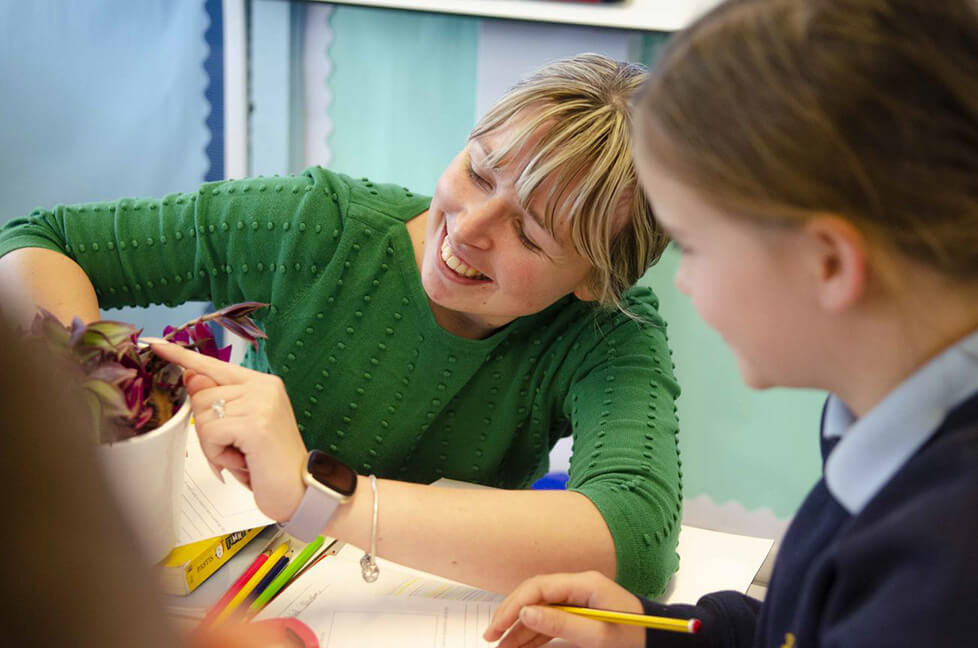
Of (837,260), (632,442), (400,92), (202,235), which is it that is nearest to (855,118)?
(837,260)

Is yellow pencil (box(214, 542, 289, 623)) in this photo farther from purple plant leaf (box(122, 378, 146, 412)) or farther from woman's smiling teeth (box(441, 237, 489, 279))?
woman's smiling teeth (box(441, 237, 489, 279))

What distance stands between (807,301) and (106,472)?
419mm

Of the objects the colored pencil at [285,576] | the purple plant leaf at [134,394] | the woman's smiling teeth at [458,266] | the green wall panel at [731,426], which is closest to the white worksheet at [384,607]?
the colored pencil at [285,576]

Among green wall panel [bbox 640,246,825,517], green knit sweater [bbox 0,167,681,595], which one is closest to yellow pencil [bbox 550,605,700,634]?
green knit sweater [bbox 0,167,681,595]

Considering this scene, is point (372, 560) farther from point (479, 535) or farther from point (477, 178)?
point (477, 178)

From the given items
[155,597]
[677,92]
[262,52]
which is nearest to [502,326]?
[677,92]

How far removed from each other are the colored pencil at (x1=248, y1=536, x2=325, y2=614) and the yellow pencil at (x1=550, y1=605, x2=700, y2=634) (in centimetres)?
28

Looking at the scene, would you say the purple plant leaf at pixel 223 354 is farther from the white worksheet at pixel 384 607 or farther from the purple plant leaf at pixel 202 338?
the white worksheet at pixel 384 607

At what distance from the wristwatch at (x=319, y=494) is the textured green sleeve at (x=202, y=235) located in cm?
38

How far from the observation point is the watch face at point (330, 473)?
839 mm

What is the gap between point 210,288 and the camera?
119 cm

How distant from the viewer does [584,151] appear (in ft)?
3.19

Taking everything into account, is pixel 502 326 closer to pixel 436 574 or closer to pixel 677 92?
pixel 436 574

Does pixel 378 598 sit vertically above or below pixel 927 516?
below
